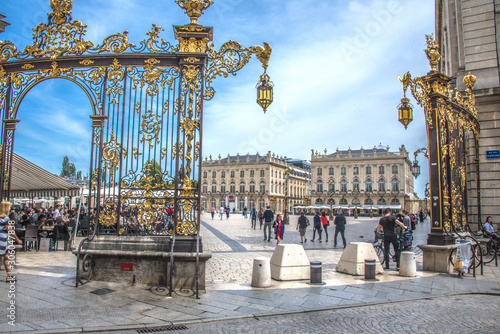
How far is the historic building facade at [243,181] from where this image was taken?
302 feet

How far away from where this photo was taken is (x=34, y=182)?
52.5 feet

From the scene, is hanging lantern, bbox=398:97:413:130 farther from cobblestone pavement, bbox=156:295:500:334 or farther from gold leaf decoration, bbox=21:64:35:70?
gold leaf decoration, bbox=21:64:35:70

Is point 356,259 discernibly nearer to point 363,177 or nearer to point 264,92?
point 264,92

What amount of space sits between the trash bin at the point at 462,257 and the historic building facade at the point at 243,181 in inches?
3148

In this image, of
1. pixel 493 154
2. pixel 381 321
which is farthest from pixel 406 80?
pixel 381 321

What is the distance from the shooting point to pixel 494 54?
1387cm

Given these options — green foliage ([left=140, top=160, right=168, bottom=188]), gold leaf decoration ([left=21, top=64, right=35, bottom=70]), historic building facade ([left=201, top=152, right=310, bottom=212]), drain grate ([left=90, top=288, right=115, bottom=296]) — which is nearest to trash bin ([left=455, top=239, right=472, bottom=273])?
green foliage ([left=140, top=160, right=168, bottom=188])

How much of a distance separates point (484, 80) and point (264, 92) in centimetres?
993

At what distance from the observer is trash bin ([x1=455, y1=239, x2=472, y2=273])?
9.19 meters

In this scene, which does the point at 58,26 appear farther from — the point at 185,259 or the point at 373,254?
the point at 373,254

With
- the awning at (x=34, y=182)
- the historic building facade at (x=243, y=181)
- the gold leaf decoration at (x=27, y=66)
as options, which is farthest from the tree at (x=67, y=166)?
the gold leaf decoration at (x=27, y=66)

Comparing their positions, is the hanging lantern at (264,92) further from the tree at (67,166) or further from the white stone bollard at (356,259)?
the tree at (67,166)

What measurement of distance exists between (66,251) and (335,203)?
8399 cm

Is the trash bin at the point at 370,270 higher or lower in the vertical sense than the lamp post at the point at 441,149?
lower
